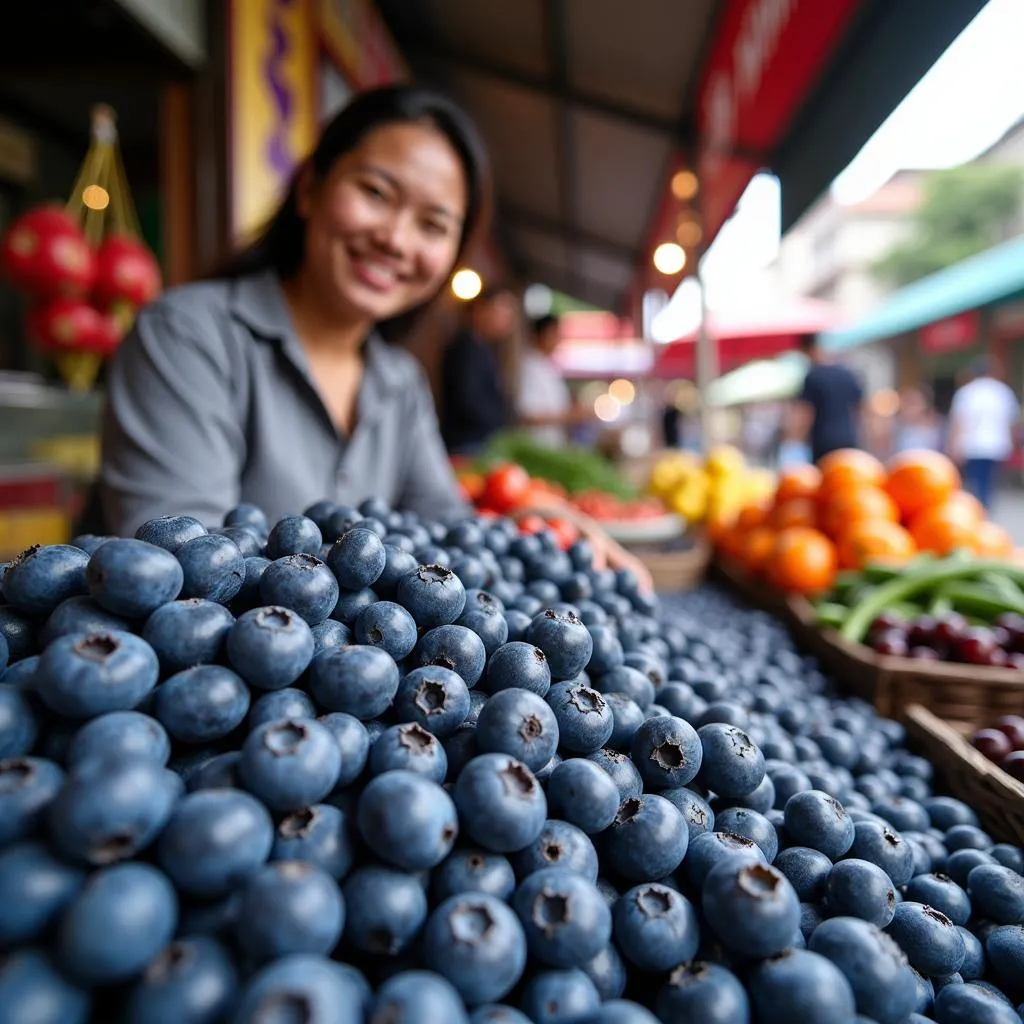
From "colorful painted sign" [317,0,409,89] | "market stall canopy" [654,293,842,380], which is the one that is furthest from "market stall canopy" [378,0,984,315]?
"market stall canopy" [654,293,842,380]

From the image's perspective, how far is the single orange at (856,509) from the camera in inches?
85.4

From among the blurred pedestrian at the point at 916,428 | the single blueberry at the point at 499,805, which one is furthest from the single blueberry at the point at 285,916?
the blurred pedestrian at the point at 916,428

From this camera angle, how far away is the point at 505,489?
239 centimetres

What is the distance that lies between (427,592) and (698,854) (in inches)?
12.2

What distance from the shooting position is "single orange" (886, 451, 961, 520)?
221cm

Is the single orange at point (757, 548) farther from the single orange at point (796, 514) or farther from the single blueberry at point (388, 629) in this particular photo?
Result: the single blueberry at point (388, 629)

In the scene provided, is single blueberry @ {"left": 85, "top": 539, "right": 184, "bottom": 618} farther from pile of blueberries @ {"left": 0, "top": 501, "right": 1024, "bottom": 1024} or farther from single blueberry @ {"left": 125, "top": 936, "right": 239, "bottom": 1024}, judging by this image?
single blueberry @ {"left": 125, "top": 936, "right": 239, "bottom": 1024}

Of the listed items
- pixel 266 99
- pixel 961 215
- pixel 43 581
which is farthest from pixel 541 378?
pixel 961 215

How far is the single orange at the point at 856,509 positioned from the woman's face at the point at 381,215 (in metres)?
1.46

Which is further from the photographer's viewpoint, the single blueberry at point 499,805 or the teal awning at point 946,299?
the teal awning at point 946,299

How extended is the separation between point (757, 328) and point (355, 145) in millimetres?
9173

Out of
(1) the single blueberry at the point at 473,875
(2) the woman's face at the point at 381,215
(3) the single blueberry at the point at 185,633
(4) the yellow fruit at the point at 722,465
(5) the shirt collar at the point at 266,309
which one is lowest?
(1) the single blueberry at the point at 473,875

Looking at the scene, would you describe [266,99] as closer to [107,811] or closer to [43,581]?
[43,581]

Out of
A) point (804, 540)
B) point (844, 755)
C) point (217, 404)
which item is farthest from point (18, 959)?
point (804, 540)
